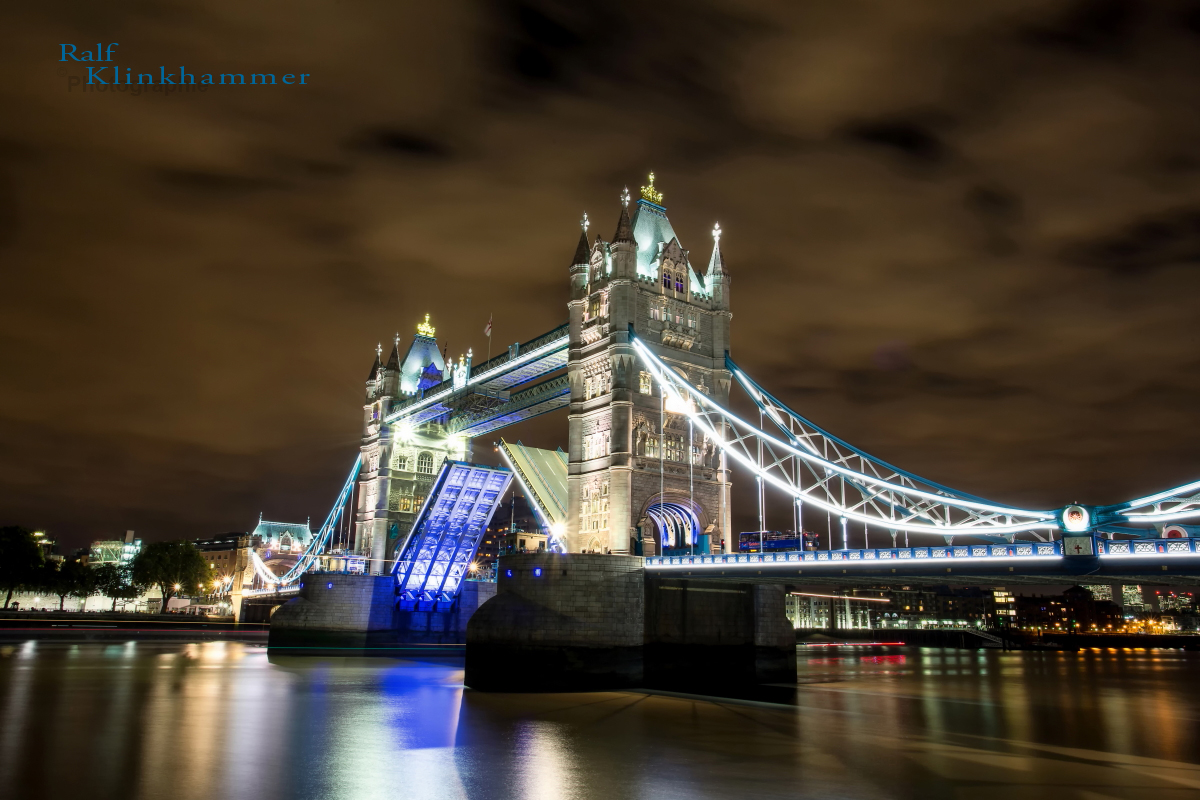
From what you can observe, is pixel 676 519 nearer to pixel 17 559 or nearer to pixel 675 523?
pixel 675 523

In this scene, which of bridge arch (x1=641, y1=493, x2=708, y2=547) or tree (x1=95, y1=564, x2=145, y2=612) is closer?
bridge arch (x1=641, y1=493, x2=708, y2=547)

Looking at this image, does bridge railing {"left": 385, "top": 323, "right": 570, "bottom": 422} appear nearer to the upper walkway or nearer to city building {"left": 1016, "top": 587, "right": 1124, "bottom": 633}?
the upper walkway

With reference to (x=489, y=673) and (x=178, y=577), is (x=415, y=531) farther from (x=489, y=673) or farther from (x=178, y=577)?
(x=178, y=577)

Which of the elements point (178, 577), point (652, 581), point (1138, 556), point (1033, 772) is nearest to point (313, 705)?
point (652, 581)

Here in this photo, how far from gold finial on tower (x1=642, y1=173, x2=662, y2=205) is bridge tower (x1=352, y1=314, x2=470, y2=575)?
80.5 ft

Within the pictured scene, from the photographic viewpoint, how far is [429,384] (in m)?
62.2

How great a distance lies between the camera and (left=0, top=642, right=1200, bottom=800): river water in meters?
15.2

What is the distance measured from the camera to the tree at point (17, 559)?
257ft

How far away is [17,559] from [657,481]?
71.5 metres

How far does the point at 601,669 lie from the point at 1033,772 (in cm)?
1563

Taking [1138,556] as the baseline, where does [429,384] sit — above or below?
above

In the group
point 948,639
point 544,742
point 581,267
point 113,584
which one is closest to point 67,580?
point 113,584

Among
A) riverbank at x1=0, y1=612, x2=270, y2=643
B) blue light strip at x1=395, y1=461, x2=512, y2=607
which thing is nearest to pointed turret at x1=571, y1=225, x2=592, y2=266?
blue light strip at x1=395, y1=461, x2=512, y2=607

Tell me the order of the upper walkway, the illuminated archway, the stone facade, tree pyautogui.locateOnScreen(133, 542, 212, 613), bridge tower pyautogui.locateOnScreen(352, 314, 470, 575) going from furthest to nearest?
1. tree pyautogui.locateOnScreen(133, 542, 212, 613)
2. bridge tower pyautogui.locateOnScreen(352, 314, 470, 575)
3. the stone facade
4. the upper walkway
5. the illuminated archway
